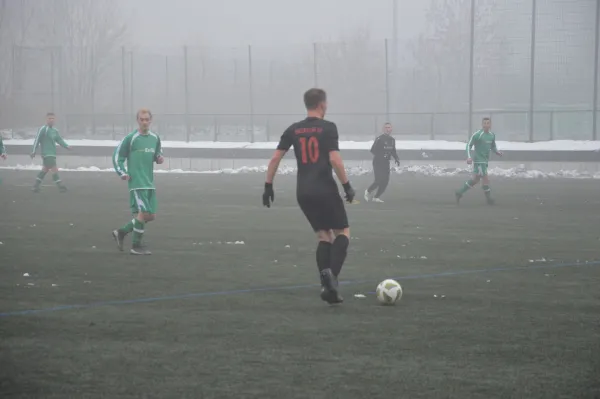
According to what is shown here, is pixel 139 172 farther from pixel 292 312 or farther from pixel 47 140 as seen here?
pixel 47 140

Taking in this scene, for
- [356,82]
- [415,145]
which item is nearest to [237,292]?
[415,145]

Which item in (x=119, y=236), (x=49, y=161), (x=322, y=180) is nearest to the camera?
(x=322, y=180)

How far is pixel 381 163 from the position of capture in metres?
23.5

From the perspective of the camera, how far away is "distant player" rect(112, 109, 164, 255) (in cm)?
1328

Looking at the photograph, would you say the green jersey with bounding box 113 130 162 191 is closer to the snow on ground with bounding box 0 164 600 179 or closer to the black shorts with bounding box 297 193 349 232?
the black shorts with bounding box 297 193 349 232

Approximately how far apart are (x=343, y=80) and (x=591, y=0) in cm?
2046

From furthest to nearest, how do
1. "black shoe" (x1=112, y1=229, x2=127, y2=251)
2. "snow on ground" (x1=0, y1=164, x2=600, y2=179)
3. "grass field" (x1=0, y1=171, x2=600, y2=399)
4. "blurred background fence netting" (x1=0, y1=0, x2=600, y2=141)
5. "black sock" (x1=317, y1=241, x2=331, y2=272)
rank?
"blurred background fence netting" (x1=0, y1=0, x2=600, y2=141) → "snow on ground" (x1=0, y1=164, x2=600, y2=179) → "black shoe" (x1=112, y1=229, x2=127, y2=251) → "black sock" (x1=317, y1=241, x2=331, y2=272) → "grass field" (x1=0, y1=171, x2=600, y2=399)

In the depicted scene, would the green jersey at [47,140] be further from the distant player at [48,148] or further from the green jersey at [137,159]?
the green jersey at [137,159]

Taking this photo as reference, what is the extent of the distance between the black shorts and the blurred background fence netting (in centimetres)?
3241

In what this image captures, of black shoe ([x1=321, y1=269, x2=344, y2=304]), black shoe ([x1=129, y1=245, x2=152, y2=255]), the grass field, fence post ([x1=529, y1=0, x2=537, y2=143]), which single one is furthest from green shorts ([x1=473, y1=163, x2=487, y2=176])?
fence post ([x1=529, y1=0, x2=537, y2=143])

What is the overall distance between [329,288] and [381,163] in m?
14.5

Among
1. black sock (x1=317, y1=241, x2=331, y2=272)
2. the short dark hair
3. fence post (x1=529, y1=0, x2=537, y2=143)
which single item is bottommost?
black sock (x1=317, y1=241, x2=331, y2=272)

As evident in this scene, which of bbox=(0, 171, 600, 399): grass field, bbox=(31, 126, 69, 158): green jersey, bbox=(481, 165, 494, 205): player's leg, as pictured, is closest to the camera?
bbox=(0, 171, 600, 399): grass field

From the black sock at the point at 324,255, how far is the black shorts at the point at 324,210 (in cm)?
16
